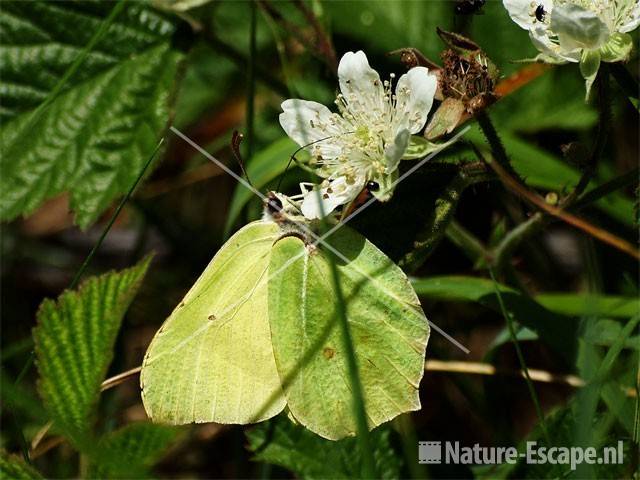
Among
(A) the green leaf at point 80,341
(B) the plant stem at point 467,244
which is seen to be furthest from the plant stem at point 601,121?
(A) the green leaf at point 80,341

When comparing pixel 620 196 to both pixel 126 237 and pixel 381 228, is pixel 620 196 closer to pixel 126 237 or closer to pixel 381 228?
pixel 381 228

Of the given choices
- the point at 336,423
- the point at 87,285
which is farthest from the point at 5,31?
the point at 336,423

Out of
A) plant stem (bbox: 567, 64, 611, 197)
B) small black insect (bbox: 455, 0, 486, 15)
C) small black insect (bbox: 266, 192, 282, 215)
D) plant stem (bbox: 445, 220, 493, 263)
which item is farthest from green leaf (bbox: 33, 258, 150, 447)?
plant stem (bbox: 567, 64, 611, 197)

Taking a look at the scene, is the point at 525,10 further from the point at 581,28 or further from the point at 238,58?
the point at 238,58

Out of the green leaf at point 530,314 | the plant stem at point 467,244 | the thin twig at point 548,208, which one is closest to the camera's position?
the thin twig at point 548,208

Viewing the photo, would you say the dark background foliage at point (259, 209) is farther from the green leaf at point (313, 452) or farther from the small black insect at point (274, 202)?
the small black insect at point (274, 202)
